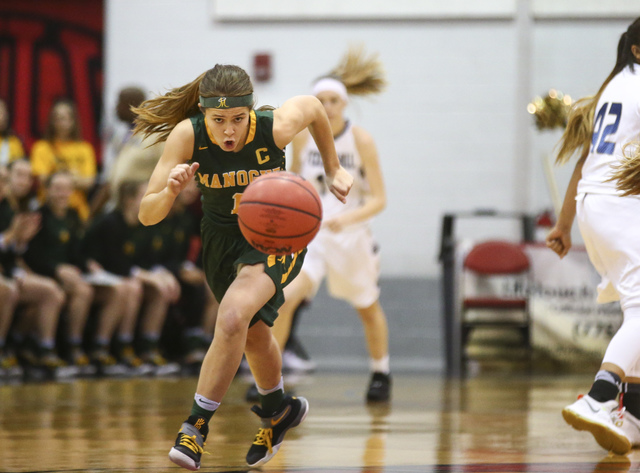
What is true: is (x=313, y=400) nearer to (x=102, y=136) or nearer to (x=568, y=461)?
(x=568, y=461)

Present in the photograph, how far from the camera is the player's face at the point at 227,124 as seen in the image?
3.28 metres

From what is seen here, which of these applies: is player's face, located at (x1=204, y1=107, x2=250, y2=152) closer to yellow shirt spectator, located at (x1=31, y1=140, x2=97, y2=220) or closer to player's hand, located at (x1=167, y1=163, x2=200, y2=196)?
player's hand, located at (x1=167, y1=163, x2=200, y2=196)

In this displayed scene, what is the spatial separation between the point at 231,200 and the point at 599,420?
1.61m

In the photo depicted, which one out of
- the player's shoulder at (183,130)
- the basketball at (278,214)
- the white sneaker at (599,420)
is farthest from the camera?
the white sneaker at (599,420)

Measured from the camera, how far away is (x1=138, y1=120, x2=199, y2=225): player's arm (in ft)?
10.1

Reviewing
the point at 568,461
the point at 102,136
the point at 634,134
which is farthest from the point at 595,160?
the point at 102,136

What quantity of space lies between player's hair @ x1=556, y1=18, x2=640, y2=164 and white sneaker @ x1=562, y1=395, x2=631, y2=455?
1100 mm

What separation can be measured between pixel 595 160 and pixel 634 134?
18 cm

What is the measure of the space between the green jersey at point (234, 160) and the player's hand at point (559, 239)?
1.36 metres

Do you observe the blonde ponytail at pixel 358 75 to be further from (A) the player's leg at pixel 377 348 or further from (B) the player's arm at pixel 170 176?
(B) the player's arm at pixel 170 176

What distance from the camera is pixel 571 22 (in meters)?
9.86

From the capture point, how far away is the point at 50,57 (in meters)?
10.4

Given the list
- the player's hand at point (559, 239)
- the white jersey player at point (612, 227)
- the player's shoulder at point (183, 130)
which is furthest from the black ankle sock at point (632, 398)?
the player's shoulder at point (183, 130)

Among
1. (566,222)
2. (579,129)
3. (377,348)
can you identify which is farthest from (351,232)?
(579,129)
